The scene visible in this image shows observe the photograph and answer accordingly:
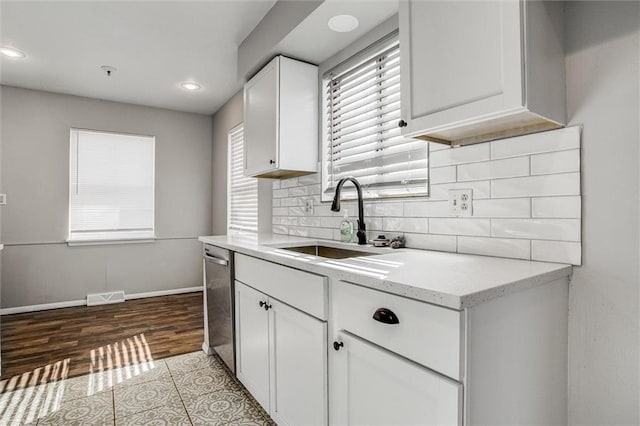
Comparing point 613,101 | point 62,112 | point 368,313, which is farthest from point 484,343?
point 62,112

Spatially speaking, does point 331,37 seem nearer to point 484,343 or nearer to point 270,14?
point 270,14

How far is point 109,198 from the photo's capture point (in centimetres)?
425

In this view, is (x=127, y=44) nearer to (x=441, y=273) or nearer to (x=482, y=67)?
(x=482, y=67)

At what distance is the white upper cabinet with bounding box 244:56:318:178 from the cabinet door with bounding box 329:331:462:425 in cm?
150

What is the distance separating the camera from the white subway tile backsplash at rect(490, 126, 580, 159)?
1187mm

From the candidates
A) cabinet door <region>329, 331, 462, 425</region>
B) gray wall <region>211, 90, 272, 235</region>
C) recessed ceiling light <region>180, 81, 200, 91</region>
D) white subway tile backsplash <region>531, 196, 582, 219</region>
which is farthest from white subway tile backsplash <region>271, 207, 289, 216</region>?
white subway tile backsplash <region>531, 196, 582, 219</region>

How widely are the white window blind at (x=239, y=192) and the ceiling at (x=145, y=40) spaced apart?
1.97ft

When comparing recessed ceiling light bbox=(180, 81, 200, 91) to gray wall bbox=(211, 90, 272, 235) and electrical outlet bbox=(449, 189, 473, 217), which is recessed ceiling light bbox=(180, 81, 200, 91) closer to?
gray wall bbox=(211, 90, 272, 235)

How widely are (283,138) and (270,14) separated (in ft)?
2.68

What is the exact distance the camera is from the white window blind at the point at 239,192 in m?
3.68

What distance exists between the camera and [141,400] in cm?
200

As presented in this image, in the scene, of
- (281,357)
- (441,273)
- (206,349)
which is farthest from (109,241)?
(441,273)

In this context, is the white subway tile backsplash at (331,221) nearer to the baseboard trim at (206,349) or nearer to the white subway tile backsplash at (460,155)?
the white subway tile backsplash at (460,155)

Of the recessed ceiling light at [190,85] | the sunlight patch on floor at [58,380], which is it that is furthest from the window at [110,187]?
the sunlight patch on floor at [58,380]
